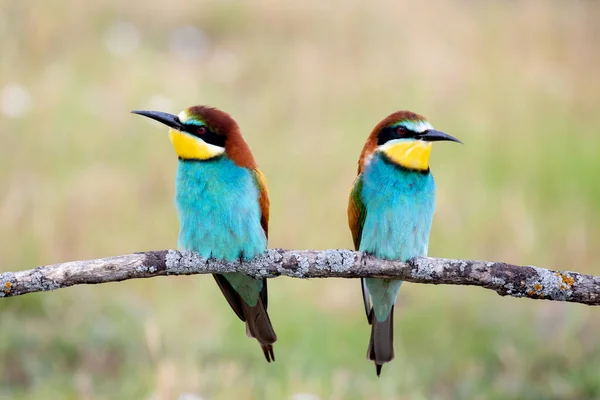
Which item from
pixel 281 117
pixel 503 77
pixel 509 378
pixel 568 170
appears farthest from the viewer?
pixel 503 77

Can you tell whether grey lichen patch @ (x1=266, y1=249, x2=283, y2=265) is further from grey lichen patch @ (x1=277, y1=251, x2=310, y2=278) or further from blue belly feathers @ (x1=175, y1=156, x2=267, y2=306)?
blue belly feathers @ (x1=175, y1=156, x2=267, y2=306)

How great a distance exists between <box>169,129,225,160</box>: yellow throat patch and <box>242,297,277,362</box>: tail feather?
483 mm

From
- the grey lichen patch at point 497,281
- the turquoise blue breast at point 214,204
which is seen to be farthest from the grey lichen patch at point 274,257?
the grey lichen patch at point 497,281

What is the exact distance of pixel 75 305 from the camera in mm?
3859

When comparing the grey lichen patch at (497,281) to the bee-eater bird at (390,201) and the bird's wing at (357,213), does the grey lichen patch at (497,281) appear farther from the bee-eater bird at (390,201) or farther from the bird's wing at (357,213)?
the bird's wing at (357,213)

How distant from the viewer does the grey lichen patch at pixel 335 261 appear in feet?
6.32

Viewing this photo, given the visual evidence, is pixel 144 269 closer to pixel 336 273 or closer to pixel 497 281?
pixel 336 273

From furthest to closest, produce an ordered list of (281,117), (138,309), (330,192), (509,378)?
(281,117) → (330,192) → (138,309) → (509,378)

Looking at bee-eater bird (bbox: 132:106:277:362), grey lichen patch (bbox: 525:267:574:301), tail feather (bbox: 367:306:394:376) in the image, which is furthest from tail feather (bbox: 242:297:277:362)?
grey lichen patch (bbox: 525:267:574:301)

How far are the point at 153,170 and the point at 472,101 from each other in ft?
7.79

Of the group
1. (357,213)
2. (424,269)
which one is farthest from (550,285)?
(357,213)

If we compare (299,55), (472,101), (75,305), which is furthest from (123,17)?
(75,305)

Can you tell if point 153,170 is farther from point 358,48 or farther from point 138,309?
point 358,48

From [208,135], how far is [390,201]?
0.64 metres
